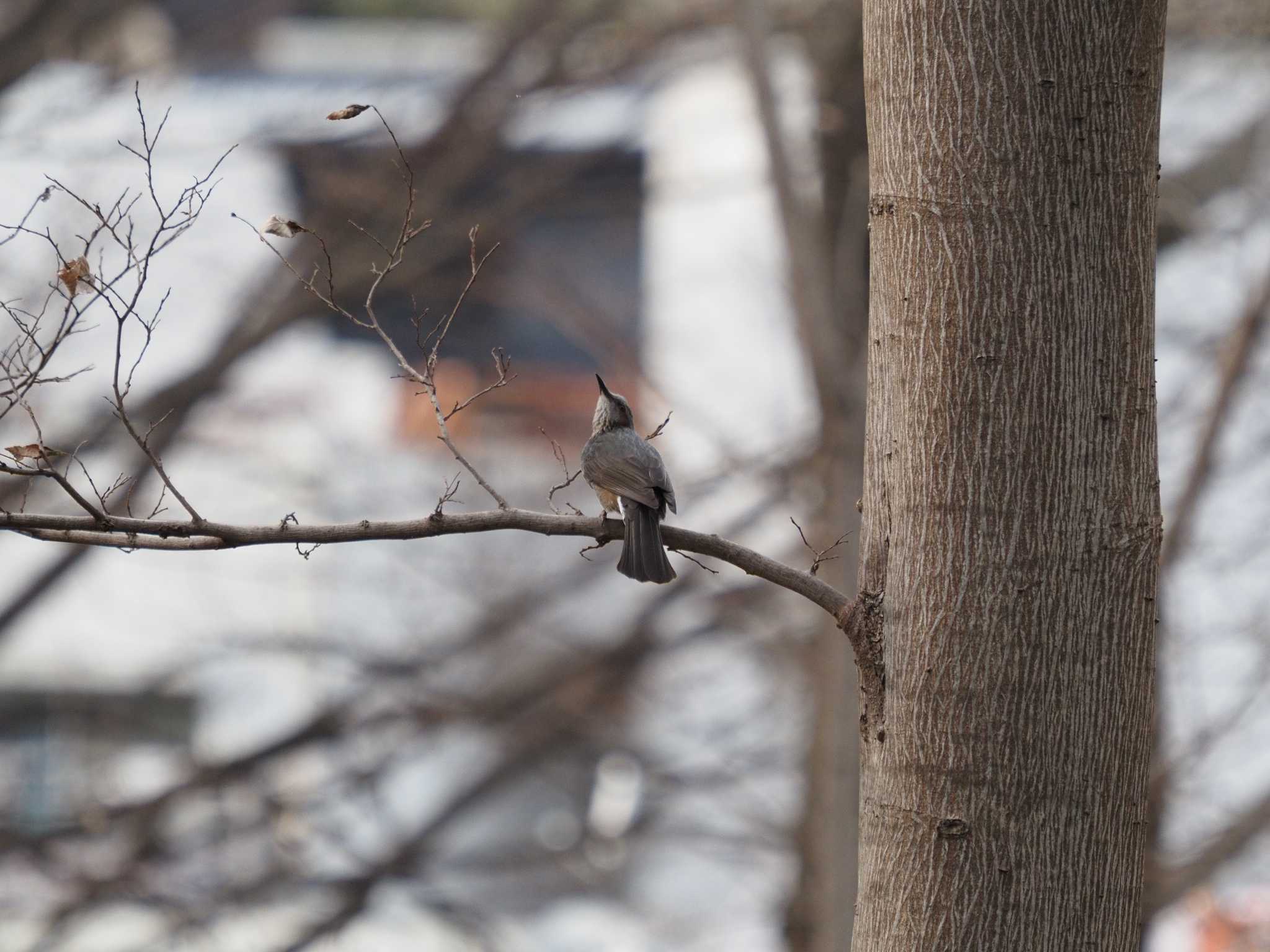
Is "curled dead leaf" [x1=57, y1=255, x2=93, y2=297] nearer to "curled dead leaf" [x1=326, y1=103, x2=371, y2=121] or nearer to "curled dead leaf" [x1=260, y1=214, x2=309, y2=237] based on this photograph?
"curled dead leaf" [x1=260, y1=214, x2=309, y2=237]

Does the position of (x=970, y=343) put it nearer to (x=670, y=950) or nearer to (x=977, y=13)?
(x=977, y=13)

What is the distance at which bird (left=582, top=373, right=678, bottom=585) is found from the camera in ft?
9.95

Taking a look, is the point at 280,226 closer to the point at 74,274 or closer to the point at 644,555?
the point at 74,274

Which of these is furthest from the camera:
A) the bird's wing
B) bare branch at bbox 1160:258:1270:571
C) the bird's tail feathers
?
bare branch at bbox 1160:258:1270:571

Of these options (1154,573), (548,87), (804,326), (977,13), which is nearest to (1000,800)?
(1154,573)

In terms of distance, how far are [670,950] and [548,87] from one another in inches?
265

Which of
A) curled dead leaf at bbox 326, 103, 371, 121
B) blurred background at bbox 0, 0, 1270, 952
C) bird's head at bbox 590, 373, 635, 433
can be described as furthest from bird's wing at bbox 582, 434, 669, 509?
blurred background at bbox 0, 0, 1270, 952

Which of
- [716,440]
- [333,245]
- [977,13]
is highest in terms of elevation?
[333,245]

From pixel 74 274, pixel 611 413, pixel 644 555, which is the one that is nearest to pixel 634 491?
pixel 644 555

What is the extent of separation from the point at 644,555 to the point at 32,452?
4.43 feet

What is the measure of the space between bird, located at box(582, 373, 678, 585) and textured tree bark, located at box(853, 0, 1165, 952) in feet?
2.32

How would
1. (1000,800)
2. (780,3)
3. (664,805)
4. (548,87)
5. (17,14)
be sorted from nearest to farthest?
(1000,800), (17,14), (548,87), (780,3), (664,805)

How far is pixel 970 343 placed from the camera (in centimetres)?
235

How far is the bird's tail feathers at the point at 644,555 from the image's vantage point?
301cm
